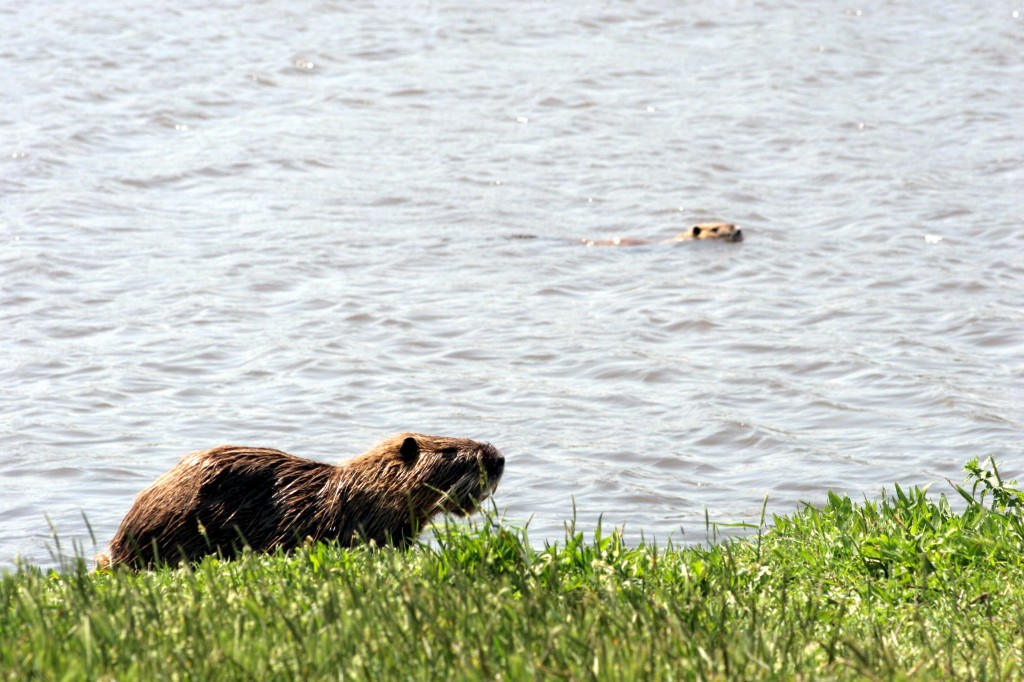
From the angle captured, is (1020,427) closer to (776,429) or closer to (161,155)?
(776,429)

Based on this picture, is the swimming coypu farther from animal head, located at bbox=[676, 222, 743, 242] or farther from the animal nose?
animal head, located at bbox=[676, 222, 743, 242]

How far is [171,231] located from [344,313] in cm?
272

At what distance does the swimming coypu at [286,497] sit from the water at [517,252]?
1.43m

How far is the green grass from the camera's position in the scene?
342 centimetres

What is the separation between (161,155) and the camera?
16.1 metres

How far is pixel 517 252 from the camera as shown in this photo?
44.5ft

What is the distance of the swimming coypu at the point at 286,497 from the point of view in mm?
6039

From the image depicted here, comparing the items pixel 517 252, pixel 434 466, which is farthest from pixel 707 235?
pixel 434 466

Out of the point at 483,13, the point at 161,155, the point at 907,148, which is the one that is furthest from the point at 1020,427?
the point at 483,13

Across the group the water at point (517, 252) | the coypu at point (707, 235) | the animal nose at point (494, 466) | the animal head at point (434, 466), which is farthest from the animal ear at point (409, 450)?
the coypu at point (707, 235)

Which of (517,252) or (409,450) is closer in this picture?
(409,450)

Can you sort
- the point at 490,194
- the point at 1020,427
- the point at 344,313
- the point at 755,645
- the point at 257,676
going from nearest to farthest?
the point at 257,676
the point at 755,645
the point at 1020,427
the point at 344,313
the point at 490,194

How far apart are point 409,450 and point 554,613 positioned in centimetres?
264

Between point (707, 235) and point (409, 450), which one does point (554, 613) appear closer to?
point (409, 450)
